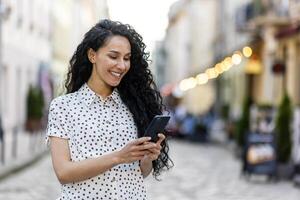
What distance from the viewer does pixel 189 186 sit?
17297mm

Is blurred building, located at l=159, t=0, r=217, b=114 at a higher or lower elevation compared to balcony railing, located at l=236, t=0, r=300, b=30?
lower

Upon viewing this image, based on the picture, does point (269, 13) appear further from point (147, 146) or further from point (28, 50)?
point (147, 146)

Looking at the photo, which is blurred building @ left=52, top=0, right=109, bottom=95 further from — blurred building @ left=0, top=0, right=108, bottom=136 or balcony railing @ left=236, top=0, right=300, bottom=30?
balcony railing @ left=236, top=0, right=300, bottom=30

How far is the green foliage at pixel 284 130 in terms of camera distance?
19.3 meters

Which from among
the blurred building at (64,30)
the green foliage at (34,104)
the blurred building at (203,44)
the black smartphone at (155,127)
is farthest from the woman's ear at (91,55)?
the blurred building at (64,30)

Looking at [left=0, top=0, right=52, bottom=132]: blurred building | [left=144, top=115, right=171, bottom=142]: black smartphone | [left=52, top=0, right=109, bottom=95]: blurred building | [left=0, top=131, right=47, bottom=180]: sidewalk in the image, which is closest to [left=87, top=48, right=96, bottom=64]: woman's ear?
[left=144, top=115, right=171, bottom=142]: black smartphone

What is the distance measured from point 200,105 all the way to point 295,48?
4519 cm

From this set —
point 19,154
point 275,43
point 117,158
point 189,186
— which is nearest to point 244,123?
point 19,154

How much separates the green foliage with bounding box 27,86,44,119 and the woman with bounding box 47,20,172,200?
90.0 ft

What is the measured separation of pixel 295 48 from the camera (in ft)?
109

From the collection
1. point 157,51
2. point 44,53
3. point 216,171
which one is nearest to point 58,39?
point 44,53

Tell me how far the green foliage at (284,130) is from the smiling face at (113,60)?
15629 mm

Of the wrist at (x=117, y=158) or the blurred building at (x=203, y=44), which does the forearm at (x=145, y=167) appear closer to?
the wrist at (x=117, y=158)

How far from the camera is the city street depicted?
1520cm
